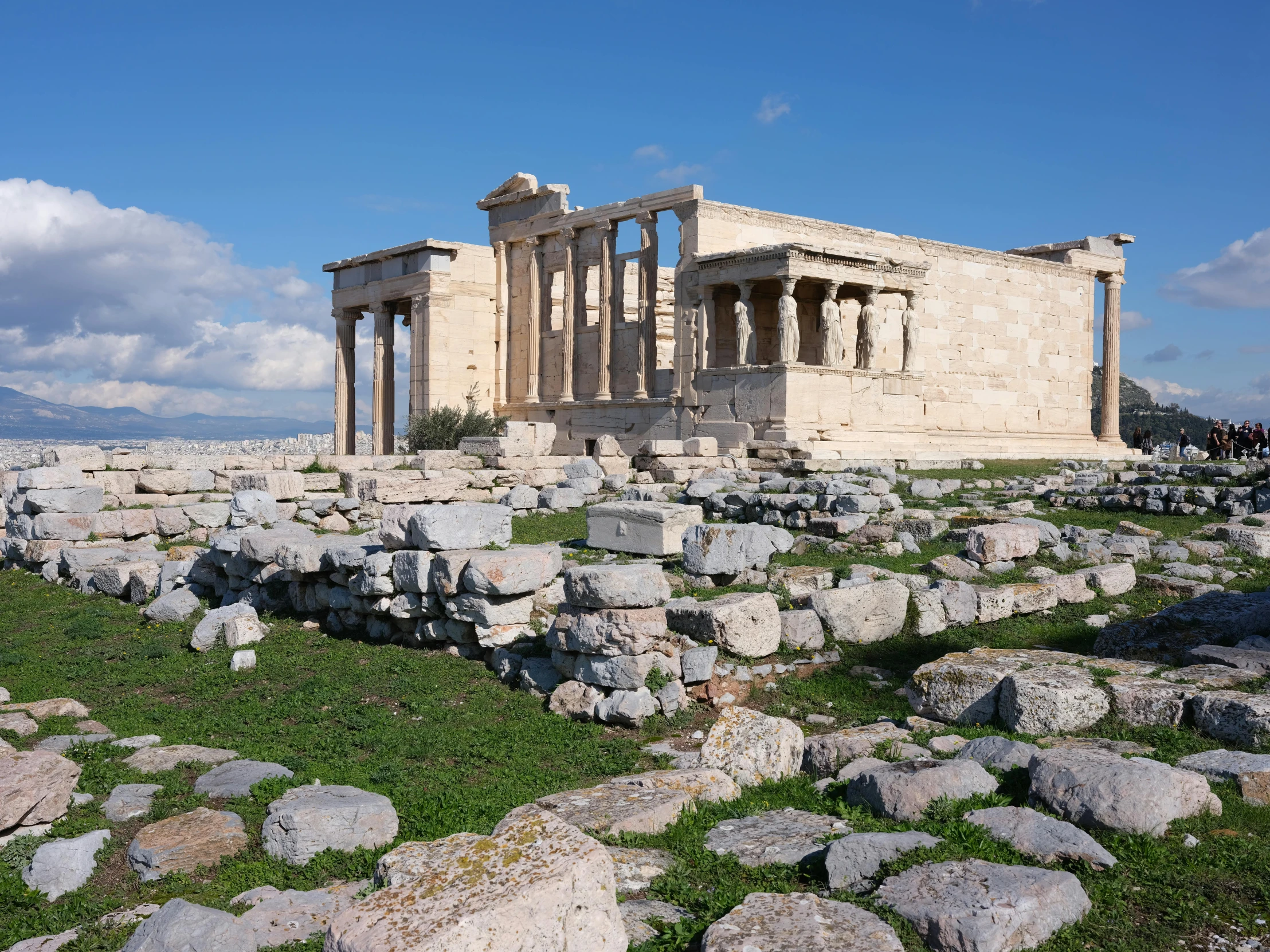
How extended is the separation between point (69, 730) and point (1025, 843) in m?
6.46

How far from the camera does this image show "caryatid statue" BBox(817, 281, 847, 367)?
2525 cm

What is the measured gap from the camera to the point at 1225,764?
573 cm

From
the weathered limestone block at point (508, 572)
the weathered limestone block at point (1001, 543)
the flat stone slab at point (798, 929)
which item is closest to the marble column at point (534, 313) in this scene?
the weathered limestone block at point (1001, 543)

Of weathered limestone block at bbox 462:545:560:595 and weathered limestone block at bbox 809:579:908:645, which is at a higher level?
weathered limestone block at bbox 462:545:560:595

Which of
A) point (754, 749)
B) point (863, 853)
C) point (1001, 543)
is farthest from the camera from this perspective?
point (1001, 543)

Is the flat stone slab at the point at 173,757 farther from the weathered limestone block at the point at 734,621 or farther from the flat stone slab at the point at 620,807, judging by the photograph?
the weathered limestone block at the point at 734,621

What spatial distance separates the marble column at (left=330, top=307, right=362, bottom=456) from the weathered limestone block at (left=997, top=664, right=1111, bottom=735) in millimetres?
29786

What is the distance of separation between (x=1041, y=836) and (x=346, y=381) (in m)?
32.5

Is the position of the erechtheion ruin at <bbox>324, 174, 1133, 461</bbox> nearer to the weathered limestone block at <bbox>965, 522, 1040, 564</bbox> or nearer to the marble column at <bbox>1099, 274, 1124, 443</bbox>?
the marble column at <bbox>1099, 274, 1124, 443</bbox>

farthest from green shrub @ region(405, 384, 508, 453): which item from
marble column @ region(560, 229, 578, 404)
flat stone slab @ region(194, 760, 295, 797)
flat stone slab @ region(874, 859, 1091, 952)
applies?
flat stone slab @ region(874, 859, 1091, 952)

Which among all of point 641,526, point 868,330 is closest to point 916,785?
point 641,526

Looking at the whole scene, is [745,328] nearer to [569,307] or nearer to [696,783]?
[569,307]

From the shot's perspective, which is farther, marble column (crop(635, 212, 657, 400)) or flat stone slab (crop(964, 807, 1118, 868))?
marble column (crop(635, 212, 657, 400))

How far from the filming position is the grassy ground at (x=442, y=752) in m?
4.50
